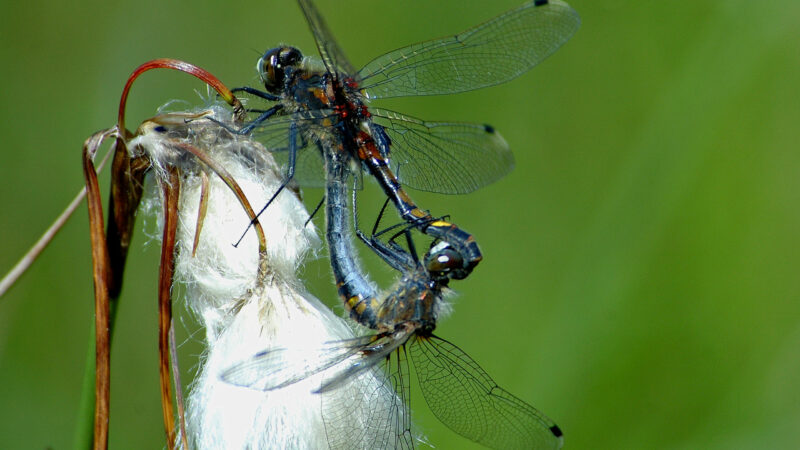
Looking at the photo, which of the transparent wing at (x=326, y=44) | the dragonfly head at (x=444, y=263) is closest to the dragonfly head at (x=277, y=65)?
the transparent wing at (x=326, y=44)

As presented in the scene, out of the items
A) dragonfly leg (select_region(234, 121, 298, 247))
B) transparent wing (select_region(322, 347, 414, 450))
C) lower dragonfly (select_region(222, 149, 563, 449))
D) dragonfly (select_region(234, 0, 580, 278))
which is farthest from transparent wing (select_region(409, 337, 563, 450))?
dragonfly leg (select_region(234, 121, 298, 247))

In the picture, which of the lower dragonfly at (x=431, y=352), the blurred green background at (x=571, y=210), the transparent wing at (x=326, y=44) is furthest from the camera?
the blurred green background at (x=571, y=210)

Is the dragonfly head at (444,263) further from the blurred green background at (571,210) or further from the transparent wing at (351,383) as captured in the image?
the blurred green background at (571,210)

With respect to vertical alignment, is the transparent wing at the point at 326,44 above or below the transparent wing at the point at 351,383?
above

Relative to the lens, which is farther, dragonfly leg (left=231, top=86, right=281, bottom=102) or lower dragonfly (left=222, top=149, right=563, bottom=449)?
dragonfly leg (left=231, top=86, right=281, bottom=102)

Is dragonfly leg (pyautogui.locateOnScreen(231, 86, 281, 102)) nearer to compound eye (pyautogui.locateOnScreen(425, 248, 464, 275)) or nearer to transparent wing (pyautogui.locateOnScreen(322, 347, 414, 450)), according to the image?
compound eye (pyautogui.locateOnScreen(425, 248, 464, 275))

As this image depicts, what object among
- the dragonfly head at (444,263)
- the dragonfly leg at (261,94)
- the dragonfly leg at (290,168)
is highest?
the dragonfly leg at (261,94)

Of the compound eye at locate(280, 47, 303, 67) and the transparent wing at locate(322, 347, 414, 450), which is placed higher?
the compound eye at locate(280, 47, 303, 67)

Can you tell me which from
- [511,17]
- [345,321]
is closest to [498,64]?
[511,17]

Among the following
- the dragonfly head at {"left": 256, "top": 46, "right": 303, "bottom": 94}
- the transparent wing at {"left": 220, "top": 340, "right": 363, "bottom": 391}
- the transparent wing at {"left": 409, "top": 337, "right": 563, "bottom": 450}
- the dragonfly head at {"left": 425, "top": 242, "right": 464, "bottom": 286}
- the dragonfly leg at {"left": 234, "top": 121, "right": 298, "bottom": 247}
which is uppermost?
the dragonfly head at {"left": 256, "top": 46, "right": 303, "bottom": 94}
